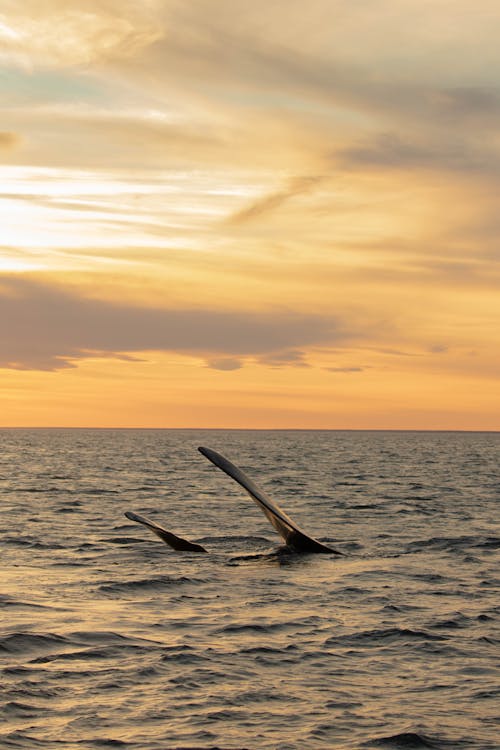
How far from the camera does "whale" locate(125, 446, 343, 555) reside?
68.1ft

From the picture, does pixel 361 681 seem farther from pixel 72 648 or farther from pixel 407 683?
pixel 72 648

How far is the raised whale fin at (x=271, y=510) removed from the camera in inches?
815

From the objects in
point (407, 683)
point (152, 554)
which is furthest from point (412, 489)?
point (407, 683)

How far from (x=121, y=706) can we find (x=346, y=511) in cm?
2517

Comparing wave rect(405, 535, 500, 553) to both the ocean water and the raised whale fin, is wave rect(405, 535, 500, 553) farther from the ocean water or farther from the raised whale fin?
the raised whale fin

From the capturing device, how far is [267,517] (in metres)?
22.2

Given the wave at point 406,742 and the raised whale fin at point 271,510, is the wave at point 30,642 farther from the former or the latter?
the raised whale fin at point 271,510

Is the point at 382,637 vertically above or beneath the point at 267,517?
beneath

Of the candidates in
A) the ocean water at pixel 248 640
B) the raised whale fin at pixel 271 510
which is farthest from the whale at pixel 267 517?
the ocean water at pixel 248 640

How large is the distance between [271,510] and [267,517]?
1.64 meters

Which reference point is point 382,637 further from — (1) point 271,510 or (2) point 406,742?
(1) point 271,510

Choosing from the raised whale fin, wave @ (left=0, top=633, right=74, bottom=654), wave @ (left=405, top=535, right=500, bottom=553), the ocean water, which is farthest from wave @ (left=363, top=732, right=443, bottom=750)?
wave @ (left=405, top=535, right=500, bottom=553)

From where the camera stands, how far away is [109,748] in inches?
364

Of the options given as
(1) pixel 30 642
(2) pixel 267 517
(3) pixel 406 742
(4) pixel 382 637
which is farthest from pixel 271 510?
(3) pixel 406 742
